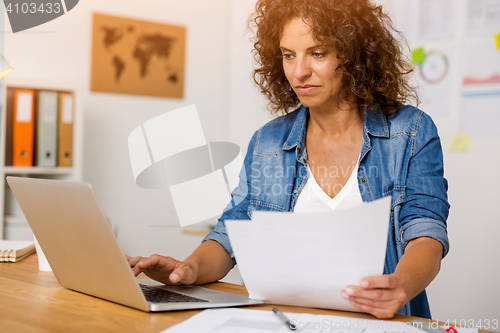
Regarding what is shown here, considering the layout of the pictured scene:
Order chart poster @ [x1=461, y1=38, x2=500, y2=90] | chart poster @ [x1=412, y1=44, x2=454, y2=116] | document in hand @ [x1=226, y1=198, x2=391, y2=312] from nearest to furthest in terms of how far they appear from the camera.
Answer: document in hand @ [x1=226, y1=198, x2=391, y2=312] → chart poster @ [x1=461, y1=38, x2=500, y2=90] → chart poster @ [x1=412, y1=44, x2=454, y2=116]

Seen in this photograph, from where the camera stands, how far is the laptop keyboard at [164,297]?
0.77 metres

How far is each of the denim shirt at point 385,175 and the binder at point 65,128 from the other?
45.3 inches

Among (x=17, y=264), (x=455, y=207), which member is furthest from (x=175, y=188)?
(x=17, y=264)

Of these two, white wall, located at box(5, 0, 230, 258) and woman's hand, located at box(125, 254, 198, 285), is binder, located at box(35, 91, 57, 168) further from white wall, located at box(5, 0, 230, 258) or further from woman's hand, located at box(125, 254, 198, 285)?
woman's hand, located at box(125, 254, 198, 285)

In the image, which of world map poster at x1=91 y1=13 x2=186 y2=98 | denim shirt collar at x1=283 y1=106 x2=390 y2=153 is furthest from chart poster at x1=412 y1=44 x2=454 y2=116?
world map poster at x1=91 y1=13 x2=186 y2=98

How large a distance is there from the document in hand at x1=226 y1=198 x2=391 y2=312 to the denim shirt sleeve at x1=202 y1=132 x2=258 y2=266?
35cm

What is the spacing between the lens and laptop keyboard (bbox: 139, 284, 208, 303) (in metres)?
0.77

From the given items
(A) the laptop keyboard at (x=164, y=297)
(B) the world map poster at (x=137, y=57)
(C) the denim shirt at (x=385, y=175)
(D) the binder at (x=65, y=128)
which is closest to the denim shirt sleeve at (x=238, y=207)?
(C) the denim shirt at (x=385, y=175)

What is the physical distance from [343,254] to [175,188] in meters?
2.21

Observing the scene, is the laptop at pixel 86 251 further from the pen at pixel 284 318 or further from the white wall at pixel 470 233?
the white wall at pixel 470 233

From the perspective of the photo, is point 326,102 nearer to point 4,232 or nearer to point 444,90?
point 444,90

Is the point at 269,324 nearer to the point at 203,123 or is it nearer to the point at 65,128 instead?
the point at 65,128

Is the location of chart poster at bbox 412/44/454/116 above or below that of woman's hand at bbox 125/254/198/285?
above

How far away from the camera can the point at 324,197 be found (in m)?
1.16
